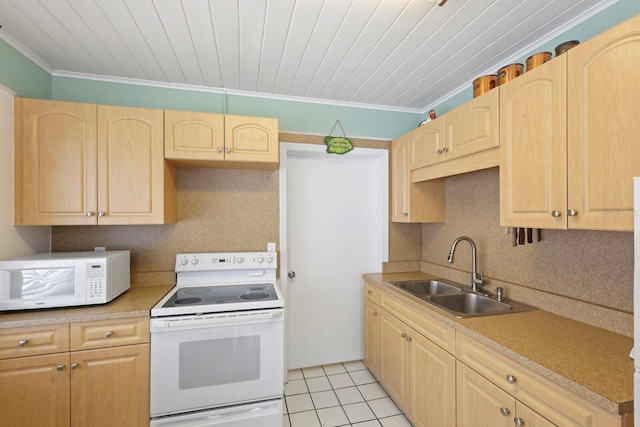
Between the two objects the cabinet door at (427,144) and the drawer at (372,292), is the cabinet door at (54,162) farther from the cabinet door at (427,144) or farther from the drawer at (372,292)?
the cabinet door at (427,144)

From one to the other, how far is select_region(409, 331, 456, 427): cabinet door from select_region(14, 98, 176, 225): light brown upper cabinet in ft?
6.20

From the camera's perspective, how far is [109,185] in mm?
1866

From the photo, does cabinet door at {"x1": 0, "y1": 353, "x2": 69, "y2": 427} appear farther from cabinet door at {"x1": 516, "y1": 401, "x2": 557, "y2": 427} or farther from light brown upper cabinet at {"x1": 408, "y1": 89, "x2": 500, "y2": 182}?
light brown upper cabinet at {"x1": 408, "y1": 89, "x2": 500, "y2": 182}

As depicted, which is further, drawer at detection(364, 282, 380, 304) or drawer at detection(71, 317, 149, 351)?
drawer at detection(364, 282, 380, 304)

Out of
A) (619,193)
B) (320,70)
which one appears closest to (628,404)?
(619,193)

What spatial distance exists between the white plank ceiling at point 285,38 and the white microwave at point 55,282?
1.30 meters

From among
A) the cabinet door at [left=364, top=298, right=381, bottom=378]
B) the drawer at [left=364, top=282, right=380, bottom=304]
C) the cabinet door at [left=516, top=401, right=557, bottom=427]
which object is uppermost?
the drawer at [left=364, top=282, right=380, bottom=304]

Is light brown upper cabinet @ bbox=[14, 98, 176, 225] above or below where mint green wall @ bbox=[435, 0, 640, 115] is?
below

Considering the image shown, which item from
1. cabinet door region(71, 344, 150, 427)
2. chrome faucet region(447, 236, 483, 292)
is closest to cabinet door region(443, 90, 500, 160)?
chrome faucet region(447, 236, 483, 292)

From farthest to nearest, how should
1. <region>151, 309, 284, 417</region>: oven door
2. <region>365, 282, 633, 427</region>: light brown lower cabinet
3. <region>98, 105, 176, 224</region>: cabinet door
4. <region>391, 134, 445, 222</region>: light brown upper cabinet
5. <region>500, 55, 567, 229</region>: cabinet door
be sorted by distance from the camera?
<region>391, 134, 445, 222</region>: light brown upper cabinet
<region>98, 105, 176, 224</region>: cabinet door
<region>151, 309, 284, 417</region>: oven door
<region>500, 55, 567, 229</region>: cabinet door
<region>365, 282, 633, 427</region>: light brown lower cabinet

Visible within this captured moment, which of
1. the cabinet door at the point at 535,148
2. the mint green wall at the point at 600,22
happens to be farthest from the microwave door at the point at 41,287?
the mint green wall at the point at 600,22


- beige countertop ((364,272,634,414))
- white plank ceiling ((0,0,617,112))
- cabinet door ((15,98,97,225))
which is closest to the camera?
beige countertop ((364,272,634,414))

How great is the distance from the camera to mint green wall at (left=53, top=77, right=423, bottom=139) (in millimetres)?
2131

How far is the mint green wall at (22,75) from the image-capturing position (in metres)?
1.67
